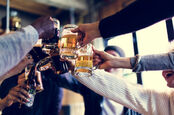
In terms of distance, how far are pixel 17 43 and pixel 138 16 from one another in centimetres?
44

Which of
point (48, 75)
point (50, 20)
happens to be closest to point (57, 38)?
point (50, 20)

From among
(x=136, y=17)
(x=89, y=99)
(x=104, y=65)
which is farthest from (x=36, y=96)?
(x=136, y=17)

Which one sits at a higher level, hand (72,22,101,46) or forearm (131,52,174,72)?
hand (72,22,101,46)

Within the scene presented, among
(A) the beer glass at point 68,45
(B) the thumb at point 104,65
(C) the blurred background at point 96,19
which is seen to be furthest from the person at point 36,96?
(C) the blurred background at point 96,19

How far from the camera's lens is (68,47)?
0.67 m

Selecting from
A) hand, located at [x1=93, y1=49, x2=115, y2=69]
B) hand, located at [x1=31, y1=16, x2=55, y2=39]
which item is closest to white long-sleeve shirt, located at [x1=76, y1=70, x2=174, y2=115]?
hand, located at [x1=93, y1=49, x2=115, y2=69]

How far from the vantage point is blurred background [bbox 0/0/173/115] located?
1.43 metres

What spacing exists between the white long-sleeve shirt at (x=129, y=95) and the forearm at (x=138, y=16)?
27 cm

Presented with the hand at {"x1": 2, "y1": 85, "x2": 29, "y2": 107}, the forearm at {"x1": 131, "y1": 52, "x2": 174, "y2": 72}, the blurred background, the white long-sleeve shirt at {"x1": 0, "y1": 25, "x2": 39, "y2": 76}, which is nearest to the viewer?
the white long-sleeve shirt at {"x1": 0, "y1": 25, "x2": 39, "y2": 76}

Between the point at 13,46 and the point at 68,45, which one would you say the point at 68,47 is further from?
the point at 13,46

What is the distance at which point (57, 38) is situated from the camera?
2.27ft

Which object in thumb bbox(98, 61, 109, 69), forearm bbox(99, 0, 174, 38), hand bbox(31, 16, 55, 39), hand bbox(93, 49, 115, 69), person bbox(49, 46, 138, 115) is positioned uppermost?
forearm bbox(99, 0, 174, 38)

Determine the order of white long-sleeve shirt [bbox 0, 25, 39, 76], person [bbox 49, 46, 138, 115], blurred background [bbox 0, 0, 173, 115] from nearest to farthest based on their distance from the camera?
white long-sleeve shirt [bbox 0, 25, 39, 76], person [bbox 49, 46, 138, 115], blurred background [bbox 0, 0, 173, 115]

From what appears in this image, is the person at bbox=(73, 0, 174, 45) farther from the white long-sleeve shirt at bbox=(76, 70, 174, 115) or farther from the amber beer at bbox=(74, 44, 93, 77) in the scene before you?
the white long-sleeve shirt at bbox=(76, 70, 174, 115)
